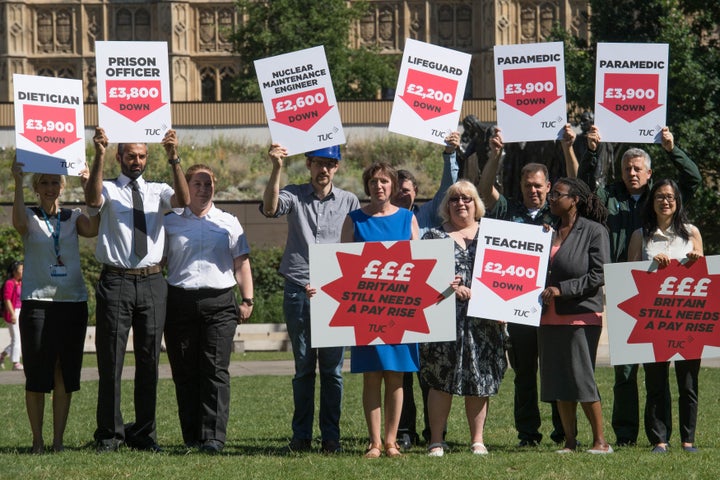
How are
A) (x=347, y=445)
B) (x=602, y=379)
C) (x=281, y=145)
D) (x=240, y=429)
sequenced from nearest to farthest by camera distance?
(x=281, y=145)
(x=347, y=445)
(x=240, y=429)
(x=602, y=379)

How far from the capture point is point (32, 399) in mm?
8672

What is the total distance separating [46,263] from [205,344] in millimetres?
1107

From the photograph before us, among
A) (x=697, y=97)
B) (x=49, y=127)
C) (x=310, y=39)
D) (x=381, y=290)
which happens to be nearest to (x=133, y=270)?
(x=49, y=127)

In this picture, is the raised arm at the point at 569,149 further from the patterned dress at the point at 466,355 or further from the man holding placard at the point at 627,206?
the patterned dress at the point at 466,355

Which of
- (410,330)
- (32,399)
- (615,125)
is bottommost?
(32,399)

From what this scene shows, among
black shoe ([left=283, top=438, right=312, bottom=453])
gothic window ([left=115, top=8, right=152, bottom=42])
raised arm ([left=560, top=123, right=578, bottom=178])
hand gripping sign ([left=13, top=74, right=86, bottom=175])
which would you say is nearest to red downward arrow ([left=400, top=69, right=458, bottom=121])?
raised arm ([left=560, top=123, right=578, bottom=178])

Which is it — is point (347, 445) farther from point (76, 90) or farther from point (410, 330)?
point (76, 90)

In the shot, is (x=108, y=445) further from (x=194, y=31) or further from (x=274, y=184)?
(x=194, y=31)

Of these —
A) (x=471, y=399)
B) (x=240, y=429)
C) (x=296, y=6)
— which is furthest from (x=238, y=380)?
(x=296, y=6)

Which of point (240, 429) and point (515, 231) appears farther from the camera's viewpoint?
point (240, 429)

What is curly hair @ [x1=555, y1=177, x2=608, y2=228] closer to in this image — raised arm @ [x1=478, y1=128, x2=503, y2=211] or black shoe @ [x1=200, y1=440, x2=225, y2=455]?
raised arm @ [x1=478, y1=128, x2=503, y2=211]

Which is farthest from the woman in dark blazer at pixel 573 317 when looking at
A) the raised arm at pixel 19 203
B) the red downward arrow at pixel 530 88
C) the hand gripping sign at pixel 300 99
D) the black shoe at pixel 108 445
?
the raised arm at pixel 19 203

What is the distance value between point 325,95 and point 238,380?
7220mm

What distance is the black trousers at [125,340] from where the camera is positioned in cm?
864
